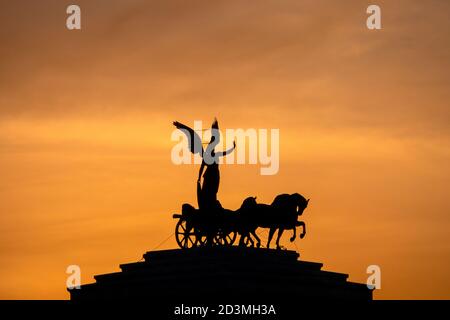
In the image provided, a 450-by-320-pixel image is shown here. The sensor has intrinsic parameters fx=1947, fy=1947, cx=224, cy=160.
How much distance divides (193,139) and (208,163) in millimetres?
1370

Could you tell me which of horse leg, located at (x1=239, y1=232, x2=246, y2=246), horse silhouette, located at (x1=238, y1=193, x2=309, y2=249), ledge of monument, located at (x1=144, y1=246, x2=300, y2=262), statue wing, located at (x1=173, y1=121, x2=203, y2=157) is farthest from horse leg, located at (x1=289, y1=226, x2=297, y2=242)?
statue wing, located at (x1=173, y1=121, x2=203, y2=157)

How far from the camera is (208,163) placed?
3536 inches

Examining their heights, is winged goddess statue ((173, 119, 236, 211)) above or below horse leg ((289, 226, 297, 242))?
above

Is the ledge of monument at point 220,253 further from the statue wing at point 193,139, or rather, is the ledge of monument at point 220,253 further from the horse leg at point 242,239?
the statue wing at point 193,139

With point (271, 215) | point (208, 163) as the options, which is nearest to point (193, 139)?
point (208, 163)

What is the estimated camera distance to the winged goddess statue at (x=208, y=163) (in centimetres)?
8944

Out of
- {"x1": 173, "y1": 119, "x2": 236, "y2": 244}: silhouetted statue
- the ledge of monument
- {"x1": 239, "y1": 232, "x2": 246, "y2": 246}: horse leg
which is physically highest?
{"x1": 173, "y1": 119, "x2": 236, "y2": 244}: silhouetted statue

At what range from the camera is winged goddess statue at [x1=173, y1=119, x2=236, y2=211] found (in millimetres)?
89438

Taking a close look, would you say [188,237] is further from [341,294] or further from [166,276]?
[341,294]

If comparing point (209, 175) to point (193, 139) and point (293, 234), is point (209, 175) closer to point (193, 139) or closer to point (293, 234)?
point (193, 139)

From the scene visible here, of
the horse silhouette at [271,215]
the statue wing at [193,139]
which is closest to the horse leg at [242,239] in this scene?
the horse silhouette at [271,215]

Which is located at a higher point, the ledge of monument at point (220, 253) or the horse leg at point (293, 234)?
the horse leg at point (293, 234)

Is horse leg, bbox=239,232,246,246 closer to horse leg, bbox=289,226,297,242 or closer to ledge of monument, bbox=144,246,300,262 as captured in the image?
ledge of monument, bbox=144,246,300,262
